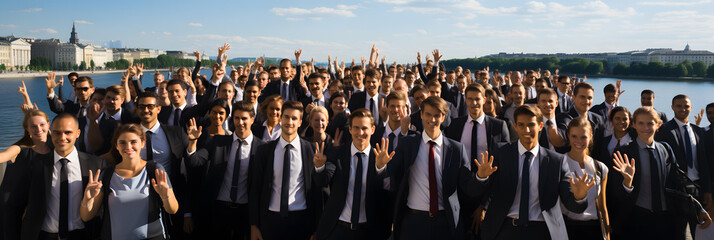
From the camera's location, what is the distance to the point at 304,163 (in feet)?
16.1

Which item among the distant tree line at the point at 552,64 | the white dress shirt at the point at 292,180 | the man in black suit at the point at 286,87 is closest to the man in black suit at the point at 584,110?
the white dress shirt at the point at 292,180

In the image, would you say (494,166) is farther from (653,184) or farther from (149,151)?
(149,151)

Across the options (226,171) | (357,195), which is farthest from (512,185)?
(226,171)

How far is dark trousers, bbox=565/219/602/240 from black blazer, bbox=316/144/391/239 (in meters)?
1.88

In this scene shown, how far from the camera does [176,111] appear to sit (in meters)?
7.40

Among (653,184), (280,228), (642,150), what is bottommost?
(280,228)

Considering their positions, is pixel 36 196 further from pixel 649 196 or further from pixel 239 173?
pixel 649 196

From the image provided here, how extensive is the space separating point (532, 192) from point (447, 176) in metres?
0.76

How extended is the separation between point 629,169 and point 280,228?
11.3 ft

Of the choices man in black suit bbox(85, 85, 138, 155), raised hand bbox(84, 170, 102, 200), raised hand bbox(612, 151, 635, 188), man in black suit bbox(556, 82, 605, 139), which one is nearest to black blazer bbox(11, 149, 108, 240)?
raised hand bbox(84, 170, 102, 200)

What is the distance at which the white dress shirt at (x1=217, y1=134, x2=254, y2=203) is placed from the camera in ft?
17.1

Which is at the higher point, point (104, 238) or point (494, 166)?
point (494, 166)

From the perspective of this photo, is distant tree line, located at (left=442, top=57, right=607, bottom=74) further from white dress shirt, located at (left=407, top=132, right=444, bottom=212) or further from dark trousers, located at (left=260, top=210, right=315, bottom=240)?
dark trousers, located at (left=260, top=210, right=315, bottom=240)

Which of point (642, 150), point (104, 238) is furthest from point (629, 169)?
point (104, 238)
